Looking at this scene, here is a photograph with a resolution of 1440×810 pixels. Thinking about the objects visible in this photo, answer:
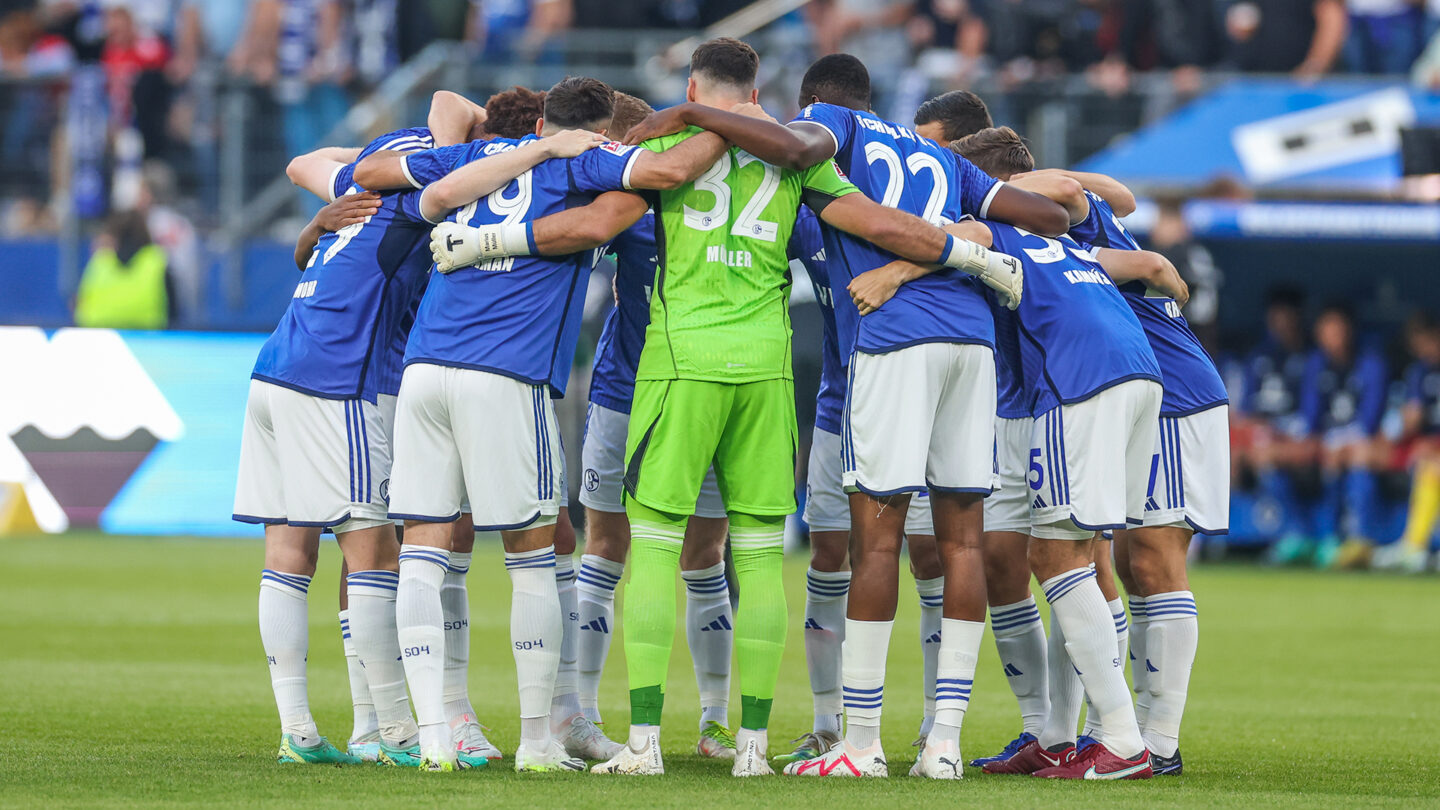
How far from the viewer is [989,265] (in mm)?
6238

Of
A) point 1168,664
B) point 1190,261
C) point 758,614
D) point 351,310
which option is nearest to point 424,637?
point 758,614

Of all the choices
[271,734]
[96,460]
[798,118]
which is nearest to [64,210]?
[96,460]

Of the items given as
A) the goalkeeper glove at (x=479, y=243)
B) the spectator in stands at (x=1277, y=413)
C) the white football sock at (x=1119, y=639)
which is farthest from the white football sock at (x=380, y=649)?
the spectator in stands at (x=1277, y=413)

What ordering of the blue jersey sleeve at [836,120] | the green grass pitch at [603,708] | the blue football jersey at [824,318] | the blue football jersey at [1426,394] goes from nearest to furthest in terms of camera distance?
1. the green grass pitch at [603,708]
2. the blue jersey sleeve at [836,120]
3. the blue football jersey at [824,318]
4. the blue football jersey at [1426,394]

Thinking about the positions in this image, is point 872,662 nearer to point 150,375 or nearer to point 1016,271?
point 1016,271

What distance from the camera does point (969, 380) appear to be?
6.20 meters

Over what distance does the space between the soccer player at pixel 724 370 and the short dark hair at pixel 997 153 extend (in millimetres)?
730

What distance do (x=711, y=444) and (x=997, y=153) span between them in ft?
5.67

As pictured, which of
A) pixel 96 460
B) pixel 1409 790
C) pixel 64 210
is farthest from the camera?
pixel 64 210

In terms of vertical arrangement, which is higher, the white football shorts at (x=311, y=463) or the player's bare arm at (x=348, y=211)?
the player's bare arm at (x=348, y=211)

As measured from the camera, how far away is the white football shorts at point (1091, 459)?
6191mm

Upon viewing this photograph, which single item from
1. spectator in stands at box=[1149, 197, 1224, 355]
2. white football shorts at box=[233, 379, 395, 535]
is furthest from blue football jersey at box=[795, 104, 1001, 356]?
spectator in stands at box=[1149, 197, 1224, 355]

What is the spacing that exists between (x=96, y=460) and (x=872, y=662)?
12423mm

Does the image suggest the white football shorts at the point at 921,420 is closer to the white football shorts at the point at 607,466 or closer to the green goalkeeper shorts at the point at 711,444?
the green goalkeeper shorts at the point at 711,444
